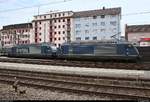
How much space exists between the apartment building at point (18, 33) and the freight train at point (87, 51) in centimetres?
6727

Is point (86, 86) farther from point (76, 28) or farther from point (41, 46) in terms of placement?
point (76, 28)

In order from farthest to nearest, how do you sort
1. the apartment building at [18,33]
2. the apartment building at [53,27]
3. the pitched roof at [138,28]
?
the apartment building at [18,33]
the apartment building at [53,27]
the pitched roof at [138,28]

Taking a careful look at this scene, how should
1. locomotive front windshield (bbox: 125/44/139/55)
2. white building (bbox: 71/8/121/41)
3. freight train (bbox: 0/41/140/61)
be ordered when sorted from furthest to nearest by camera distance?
white building (bbox: 71/8/121/41) → freight train (bbox: 0/41/140/61) → locomotive front windshield (bbox: 125/44/139/55)

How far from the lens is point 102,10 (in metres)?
85.1

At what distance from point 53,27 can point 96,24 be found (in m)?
22.0

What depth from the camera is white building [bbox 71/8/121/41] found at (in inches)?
3196

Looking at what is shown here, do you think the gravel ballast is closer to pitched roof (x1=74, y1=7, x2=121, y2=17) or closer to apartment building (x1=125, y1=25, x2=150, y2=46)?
pitched roof (x1=74, y1=7, x2=121, y2=17)

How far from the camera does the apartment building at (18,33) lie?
106 metres

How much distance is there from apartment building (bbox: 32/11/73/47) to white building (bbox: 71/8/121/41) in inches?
148

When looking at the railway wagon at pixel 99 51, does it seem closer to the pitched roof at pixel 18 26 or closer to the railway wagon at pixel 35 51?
the railway wagon at pixel 35 51

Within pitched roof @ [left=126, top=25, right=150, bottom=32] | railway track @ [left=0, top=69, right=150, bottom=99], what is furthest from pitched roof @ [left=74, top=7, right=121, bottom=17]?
railway track @ [left=0, top=69, right=150, bottom=99]

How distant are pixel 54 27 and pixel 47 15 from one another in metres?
6.12

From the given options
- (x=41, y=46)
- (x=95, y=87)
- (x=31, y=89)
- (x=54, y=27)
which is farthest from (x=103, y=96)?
(x=54, y=27)

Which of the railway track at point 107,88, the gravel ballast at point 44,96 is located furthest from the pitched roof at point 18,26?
the gravel ballast at point 44,96
